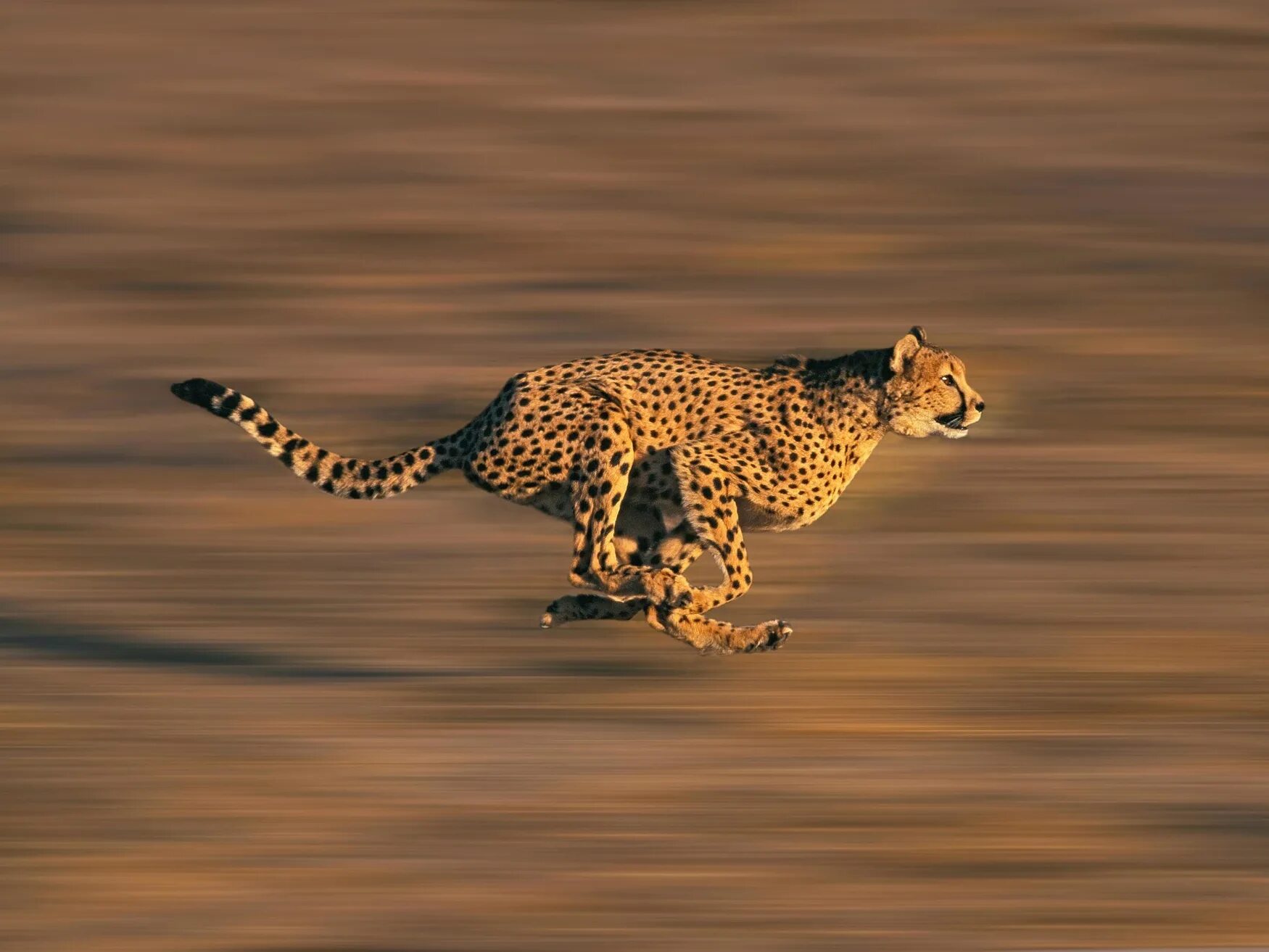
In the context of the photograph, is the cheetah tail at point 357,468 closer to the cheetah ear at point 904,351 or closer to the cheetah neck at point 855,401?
the cheetah neck at point 855,401

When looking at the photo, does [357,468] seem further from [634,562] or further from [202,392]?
[634,562]

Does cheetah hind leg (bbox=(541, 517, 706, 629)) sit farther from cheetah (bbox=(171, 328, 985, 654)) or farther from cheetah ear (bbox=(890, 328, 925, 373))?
cheetah ear (bbox=(890, 328, 925, 373))

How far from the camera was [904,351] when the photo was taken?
21.2 ft

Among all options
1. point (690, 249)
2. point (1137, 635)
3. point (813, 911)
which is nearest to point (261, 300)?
point (690, 249)

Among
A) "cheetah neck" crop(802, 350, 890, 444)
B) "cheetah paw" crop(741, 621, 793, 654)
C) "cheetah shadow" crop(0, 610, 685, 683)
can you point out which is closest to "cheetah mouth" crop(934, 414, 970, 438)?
"cheetah neck" crop(802, 350, 890, 444)

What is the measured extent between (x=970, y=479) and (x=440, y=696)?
2893 mm

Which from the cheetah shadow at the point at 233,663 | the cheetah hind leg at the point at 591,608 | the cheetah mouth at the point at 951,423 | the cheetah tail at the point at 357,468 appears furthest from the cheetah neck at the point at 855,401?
the cheetah tail at the point at 357,468

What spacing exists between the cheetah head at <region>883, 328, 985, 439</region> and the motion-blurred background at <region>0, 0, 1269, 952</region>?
2.34 feet

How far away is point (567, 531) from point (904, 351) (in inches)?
87.2

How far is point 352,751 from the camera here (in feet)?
19.5

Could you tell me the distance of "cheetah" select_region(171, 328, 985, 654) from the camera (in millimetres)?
6258

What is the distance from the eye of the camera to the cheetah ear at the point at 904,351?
643 centimetres

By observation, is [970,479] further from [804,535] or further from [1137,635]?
[1137,635]

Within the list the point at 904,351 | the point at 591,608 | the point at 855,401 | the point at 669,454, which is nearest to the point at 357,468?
the point at 591,608
